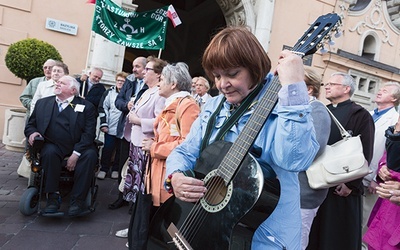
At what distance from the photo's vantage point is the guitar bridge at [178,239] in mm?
1340

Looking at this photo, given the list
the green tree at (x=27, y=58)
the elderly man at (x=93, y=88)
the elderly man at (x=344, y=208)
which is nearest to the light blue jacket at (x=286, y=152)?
the elderly man at (x=344, y=208)

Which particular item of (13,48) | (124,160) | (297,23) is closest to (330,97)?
(124,160)

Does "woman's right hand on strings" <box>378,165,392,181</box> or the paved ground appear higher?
"woman's right hand on strings" <box>378,165,392,181</box>

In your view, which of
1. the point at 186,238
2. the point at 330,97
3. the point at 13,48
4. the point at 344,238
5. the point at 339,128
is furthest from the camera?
the point at 13,48

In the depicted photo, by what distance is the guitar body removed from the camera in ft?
3.77

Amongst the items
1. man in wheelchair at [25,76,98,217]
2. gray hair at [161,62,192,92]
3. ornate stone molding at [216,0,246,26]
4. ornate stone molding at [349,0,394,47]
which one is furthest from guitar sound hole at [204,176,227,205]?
ornate stone molding at [349,0,394,47]

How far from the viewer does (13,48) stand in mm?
5891

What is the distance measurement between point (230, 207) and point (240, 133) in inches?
11.9

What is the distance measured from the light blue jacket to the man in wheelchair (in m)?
2.87

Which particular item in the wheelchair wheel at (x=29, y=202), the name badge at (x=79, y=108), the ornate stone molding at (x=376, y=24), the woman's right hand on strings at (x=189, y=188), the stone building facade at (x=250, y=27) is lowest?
the wheelchair wheel at (x=29, y=202)

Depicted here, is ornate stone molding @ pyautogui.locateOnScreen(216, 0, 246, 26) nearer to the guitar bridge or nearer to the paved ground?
the paved ground

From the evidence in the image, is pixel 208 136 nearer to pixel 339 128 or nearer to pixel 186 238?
pixel 186 238

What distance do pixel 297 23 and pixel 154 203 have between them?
920 cm

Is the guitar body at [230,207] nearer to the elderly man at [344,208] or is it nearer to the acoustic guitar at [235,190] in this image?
the acoustic guitar at [235,190]
